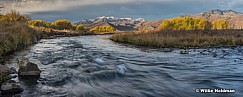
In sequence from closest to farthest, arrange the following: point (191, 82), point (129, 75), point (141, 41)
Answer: point (191, 82)
point (129, 75)
point (141, 41)

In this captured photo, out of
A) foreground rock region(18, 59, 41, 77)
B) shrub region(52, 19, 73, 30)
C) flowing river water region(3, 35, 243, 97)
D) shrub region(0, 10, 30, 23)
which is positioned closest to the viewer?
flowing river water region(3, 35, 243, 97)

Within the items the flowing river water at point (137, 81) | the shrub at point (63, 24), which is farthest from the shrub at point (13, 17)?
the shrub at point (63, 24)

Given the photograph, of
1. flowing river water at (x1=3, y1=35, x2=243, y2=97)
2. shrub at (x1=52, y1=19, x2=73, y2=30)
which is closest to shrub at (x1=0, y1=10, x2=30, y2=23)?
flowing river water at (x1=3, y1=35, x2=243, y2=97)

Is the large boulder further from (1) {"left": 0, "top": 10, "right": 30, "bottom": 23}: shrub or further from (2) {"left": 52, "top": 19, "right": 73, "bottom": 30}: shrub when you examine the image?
(2) {"left": 52, "top": 19, "right": 73, "bottom": 30}: shrub

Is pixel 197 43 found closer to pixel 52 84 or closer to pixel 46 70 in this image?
pixel 46 70

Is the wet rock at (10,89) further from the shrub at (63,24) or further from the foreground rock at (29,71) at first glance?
the shrub at (63,24)

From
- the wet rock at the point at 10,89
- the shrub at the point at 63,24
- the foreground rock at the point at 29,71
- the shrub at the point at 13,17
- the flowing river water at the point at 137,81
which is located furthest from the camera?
the shrub at the point at 63,24

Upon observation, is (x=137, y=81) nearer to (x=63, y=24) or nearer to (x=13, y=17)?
(x=13, y=17)

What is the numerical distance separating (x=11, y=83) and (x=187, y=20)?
13267cm

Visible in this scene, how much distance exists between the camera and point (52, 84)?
40.6ft

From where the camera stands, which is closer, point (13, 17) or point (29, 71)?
point (29, 71)

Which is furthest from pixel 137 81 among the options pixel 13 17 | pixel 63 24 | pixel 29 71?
pixel 63 24

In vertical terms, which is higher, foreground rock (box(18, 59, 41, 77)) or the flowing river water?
foreground rock (box(18, 59, 41, 77))

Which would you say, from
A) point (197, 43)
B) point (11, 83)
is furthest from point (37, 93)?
point (197, 43)
